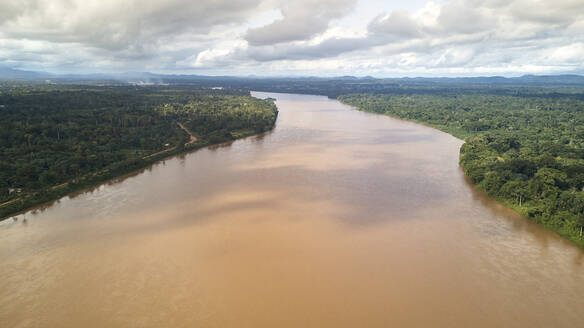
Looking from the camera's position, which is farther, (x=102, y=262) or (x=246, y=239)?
(x=246, y=239)

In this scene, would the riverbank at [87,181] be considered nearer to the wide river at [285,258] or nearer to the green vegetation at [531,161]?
the wide river at [285,258]

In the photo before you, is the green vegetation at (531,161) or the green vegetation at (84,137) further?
the green vegetation at (84,137)

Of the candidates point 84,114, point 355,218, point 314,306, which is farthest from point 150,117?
point 314,306

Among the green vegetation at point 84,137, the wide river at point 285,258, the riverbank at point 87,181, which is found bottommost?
the wide river at point 285,258

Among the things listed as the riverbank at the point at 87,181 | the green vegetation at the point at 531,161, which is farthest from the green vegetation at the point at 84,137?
the green vegetation at the point at 531,161

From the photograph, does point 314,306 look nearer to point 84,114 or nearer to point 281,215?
point 281,215

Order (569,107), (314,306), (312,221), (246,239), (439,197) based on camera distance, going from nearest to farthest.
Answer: (314,306) < (246,239) < (312,221) < (439,197) < (569,107)

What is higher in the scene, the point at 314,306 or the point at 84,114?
the point at 84,114

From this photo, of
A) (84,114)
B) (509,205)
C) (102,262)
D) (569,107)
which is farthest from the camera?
(569,107)
